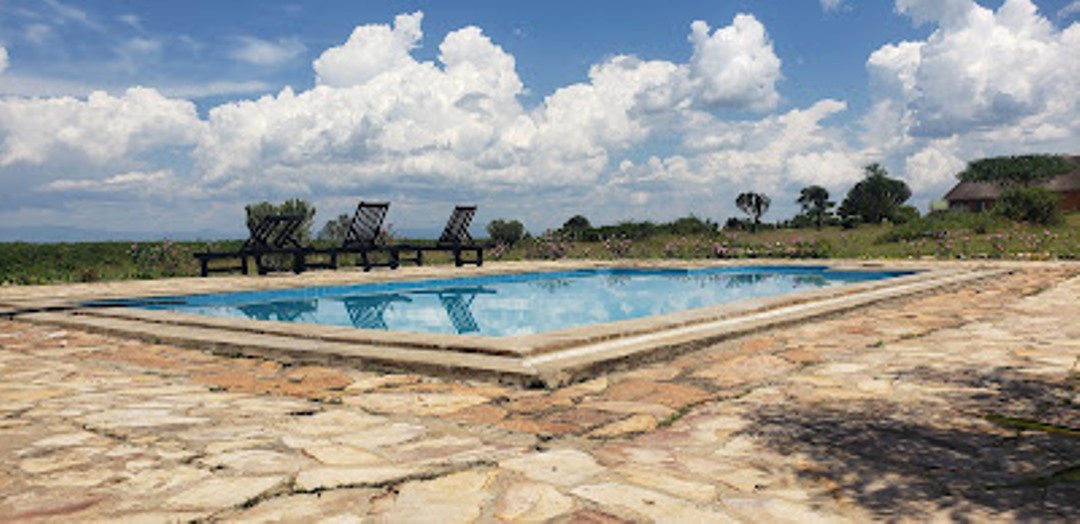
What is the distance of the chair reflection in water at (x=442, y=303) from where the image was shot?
8.87 m

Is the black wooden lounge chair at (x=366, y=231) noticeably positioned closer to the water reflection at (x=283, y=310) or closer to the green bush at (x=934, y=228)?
the water reflection at (x=283, y=310)

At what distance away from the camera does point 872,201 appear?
36.0 meters

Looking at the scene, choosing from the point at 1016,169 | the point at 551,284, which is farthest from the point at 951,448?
the point at 1016,169

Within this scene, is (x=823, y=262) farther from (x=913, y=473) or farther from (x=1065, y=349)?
(x=913, y=473)

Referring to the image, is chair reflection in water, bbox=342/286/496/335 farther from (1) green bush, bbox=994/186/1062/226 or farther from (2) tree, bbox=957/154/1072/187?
(2) tree, bbox=957/154/1072/187

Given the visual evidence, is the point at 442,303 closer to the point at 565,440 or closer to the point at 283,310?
the point at 283,310

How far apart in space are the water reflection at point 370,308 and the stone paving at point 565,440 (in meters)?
3.99

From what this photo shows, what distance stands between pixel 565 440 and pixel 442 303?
815 centimetres

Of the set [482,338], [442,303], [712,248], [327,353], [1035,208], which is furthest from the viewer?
[1035,208]

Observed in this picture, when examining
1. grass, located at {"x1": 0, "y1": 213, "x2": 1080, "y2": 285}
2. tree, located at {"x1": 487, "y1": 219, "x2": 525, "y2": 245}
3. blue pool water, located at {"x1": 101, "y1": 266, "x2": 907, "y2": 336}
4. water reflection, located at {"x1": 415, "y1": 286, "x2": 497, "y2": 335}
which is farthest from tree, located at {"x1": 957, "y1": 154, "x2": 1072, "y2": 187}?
water reflection, located at {"x1": 415, "y1": 286, "x2": 497, "y2": 335}

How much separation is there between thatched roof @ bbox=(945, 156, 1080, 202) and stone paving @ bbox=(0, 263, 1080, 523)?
50948 millimetres

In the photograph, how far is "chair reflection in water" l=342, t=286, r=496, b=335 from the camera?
8.87m

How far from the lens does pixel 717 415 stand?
10.9 ft

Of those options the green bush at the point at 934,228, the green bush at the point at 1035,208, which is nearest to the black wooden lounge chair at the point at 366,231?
the green bush at the point at 934,228
